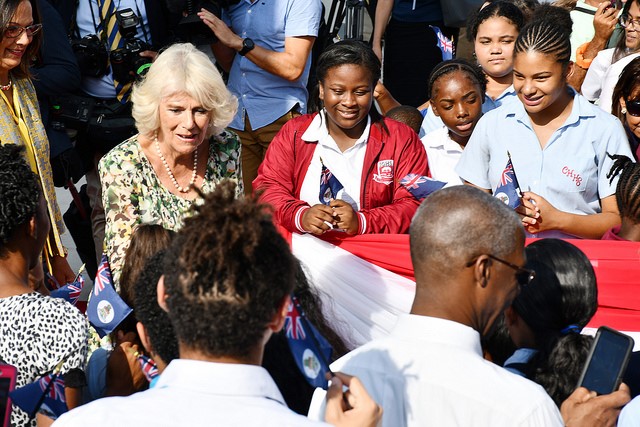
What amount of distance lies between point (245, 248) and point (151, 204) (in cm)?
246

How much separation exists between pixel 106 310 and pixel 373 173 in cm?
179

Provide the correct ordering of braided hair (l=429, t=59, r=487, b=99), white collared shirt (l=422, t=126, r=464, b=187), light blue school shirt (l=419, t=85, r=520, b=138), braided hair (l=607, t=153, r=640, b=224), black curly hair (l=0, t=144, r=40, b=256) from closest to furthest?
black curly hair (l=0, t=144, r=40, b=256), braided hair (l=607, t=153, r=640, b=224), white collared shirt (l=422, t=126, r=464, b=187), braided hair (l=429, t=59, r=487, b=99), light blue school shirt (l=419, t=85, r=520, b=138)

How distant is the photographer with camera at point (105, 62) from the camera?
563 centimetres

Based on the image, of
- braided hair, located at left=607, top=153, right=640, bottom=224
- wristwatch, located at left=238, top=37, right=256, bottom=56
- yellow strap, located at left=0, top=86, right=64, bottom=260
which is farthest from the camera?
wristwatch, located at left=238, top=37, right=256, bottom=56


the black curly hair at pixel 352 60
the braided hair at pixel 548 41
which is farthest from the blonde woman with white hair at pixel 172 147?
the braided hair at pixel 548 41

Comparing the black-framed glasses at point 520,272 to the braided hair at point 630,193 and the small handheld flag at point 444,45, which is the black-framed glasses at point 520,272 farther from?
the small handheld flag at point 444,45

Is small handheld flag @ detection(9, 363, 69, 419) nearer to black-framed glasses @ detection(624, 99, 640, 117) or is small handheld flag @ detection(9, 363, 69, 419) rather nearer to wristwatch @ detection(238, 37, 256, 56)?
black-framed glasses @ detection(624, 99, 640, 117)

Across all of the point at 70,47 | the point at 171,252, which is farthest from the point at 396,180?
the point at 171,252

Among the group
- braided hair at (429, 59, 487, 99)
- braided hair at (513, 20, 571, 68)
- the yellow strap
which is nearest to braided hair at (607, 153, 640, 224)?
braided hair at (513, 20, 571, 68)

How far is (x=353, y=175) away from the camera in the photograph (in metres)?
4.64

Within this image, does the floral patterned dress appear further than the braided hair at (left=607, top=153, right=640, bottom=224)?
Yes

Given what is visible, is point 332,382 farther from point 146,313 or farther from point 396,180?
point 396,180

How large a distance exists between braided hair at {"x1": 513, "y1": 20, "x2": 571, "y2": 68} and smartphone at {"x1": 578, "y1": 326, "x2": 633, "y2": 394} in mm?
2196

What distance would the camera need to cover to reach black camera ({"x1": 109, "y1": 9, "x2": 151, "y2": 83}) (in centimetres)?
566
